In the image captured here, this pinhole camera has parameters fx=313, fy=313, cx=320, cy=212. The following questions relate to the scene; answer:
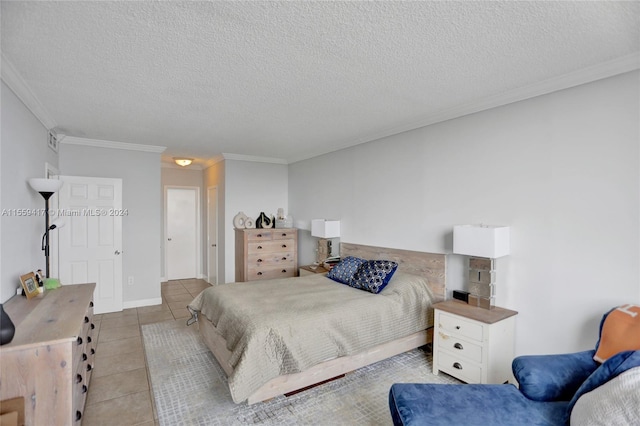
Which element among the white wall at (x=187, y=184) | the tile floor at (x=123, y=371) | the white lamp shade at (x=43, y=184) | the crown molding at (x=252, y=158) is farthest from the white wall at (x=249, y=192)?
the white lamp shade at (x=43, y=184)

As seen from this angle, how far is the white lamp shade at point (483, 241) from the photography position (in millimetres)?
2588

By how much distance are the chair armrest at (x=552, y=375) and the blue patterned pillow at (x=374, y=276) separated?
148 cm

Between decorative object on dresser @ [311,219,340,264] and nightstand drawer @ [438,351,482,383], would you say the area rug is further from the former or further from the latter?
decorative object on dresser @ [311,219,340,264]

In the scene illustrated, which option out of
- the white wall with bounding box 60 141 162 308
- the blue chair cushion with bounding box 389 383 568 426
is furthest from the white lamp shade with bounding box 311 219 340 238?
the blue chair cushion with bounding box 389 383 568 426

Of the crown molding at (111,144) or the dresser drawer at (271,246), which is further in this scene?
the dresser drawer at (271,246)

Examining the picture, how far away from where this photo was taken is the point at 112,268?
4617mm

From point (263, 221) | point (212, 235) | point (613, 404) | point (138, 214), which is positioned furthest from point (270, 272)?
point (613, 404)

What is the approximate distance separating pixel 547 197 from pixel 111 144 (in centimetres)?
545

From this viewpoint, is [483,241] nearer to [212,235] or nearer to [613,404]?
[613,404]

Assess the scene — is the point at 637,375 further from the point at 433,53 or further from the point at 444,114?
the point at 444,114

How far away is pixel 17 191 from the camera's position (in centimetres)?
262

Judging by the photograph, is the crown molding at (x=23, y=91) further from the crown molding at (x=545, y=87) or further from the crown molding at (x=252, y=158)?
the crown molding at (x=545, y=87)

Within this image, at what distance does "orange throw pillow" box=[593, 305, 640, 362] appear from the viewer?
5.84ft

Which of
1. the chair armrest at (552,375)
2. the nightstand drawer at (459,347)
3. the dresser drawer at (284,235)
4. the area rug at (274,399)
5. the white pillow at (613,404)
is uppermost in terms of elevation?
the dresser drawer at (284,235)
